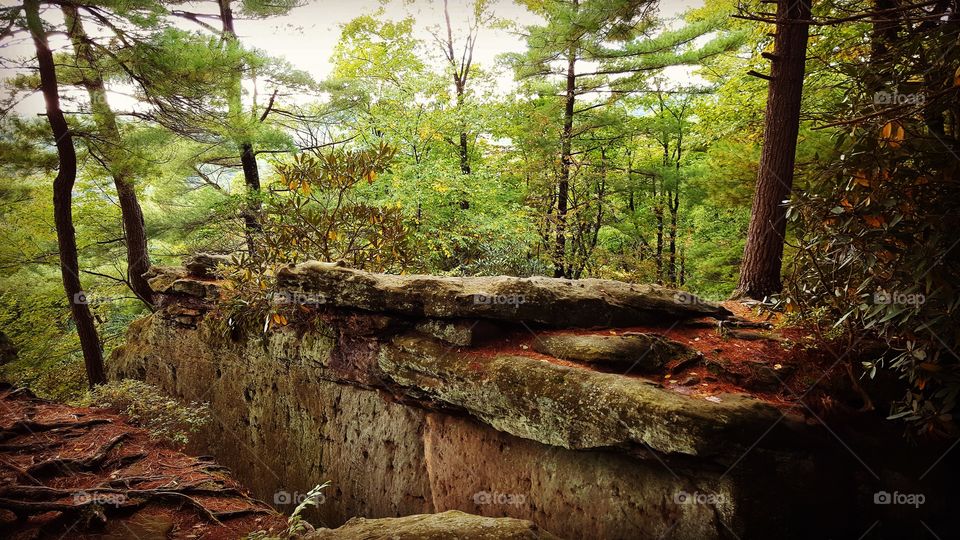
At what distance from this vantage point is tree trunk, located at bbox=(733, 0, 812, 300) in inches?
227

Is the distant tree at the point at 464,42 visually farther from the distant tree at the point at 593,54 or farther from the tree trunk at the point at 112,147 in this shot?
the tree trunk at the point at 112,147

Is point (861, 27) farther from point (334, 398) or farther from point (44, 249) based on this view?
point (44, 249)

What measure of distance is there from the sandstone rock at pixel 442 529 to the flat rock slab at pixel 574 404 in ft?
2.72

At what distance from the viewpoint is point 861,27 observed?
23.6 feet

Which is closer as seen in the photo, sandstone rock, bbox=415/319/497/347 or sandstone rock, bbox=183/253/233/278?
sandstone rock, bbox=415/319/497/347

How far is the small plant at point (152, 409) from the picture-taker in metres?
6.16
